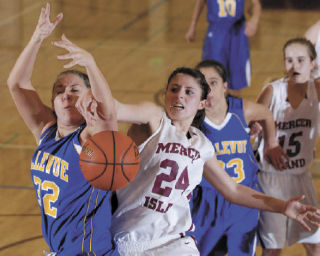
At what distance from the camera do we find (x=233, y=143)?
4582 mm

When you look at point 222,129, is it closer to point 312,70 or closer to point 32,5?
point 312,70

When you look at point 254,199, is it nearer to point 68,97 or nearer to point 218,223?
point 218,223

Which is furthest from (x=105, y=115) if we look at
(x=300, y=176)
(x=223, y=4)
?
(x=223, y=4)

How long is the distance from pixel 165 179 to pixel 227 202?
1.17 m

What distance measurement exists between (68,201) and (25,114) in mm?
716

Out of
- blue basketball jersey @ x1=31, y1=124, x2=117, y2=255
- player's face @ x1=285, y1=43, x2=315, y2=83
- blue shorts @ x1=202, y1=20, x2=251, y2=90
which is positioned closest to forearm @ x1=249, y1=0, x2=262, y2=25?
blue shorts @ x1=202, y1=20, x2=251, y2=90

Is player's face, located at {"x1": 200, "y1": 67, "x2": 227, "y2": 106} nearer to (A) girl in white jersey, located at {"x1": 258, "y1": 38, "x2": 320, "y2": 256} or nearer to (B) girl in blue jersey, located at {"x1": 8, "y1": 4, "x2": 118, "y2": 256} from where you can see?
(A) girl in white jersey, located at {"x1": 258, "y1": 38, "x2": 320, "y2": 256}

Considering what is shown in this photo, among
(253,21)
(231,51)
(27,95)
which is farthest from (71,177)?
(231,51)

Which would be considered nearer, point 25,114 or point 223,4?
point 25,114

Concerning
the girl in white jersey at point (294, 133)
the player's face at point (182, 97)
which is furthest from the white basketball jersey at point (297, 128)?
the player's face at point (182, 97)

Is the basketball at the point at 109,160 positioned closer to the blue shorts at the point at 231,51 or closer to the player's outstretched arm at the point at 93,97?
the player's outstretched arm at the point at 93,97

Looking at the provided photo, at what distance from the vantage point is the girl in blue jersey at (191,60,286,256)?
15.1 ft

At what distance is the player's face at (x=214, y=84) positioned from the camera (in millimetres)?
4633

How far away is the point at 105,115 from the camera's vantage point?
11.1ft
